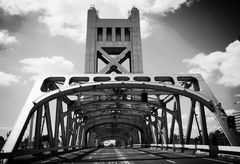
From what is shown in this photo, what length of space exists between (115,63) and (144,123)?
19860 mm

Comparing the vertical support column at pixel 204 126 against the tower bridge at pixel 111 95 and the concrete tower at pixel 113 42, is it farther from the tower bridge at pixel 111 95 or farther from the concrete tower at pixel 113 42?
the concrete tower at pixel 113 42

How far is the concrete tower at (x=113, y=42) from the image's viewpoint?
35.4 meters

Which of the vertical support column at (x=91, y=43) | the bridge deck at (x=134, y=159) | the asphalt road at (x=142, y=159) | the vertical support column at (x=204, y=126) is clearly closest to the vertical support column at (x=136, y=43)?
the vertical support column at (x=91, y=43)

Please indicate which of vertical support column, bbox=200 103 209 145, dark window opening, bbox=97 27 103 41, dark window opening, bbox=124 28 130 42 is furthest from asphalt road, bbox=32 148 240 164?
dark window opening, bbox=124 28 130 42

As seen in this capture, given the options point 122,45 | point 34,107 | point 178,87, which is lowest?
point 34,107

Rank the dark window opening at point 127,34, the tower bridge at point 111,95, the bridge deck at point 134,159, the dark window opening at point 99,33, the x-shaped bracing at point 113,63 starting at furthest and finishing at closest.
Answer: the dark window opening at point 127,34 → the dark window opening at point 99,33 → the x-shaped bracing at point 113,63 → the tower bridge at point 111,95 → the bridge deck at point 134,159

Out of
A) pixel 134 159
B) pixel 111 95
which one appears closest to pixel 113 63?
pixel 111 95

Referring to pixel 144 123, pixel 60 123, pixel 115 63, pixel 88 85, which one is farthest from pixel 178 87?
pixel 144 123

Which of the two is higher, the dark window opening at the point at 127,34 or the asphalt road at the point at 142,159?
the dark window opening at the point at 127,34

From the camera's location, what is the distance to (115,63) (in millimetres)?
35375

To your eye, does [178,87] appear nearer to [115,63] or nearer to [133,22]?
[115,63]

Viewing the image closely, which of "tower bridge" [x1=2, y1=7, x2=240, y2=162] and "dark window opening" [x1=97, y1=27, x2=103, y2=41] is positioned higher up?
"dark window opening" [x1=97, y1=27, x2=103, y2=41]

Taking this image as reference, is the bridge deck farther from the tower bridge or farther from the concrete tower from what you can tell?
the concrete tower

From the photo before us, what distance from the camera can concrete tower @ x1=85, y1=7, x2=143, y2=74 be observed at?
116ft
